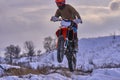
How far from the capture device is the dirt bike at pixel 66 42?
17891mm

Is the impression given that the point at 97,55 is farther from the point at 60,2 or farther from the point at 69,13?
the point at 60,2

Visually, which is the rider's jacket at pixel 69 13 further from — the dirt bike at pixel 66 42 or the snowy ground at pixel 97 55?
the snowy ground at pixel 97 55

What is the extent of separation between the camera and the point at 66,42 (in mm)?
18297

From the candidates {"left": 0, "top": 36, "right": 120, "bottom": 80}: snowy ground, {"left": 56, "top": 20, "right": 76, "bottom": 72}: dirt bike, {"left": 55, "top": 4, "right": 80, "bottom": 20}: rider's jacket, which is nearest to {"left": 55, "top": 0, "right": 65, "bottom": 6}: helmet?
{"left": 55, "top": 4, "right": 80, "bottom": 20}: rider's jacket

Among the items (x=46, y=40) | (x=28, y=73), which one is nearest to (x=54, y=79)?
(x=28, y=73)

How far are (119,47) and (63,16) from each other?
58.4 metres

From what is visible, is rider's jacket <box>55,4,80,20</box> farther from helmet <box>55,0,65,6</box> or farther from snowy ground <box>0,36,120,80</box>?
snowy ground <box>0,36,120,80</box>

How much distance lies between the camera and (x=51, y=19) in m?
18.8

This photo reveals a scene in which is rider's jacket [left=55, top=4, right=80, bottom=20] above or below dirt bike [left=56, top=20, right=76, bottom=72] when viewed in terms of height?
above

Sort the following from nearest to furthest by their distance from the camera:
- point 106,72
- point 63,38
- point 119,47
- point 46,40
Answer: point 106,72
point 63,38
point 119,47
point 46,40

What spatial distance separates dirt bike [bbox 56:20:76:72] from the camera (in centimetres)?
1789

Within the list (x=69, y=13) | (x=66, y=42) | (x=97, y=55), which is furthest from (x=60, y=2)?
(x=97, y=55)

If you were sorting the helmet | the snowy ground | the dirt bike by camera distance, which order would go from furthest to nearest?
the helmet, the dirt bike, the snowy ground

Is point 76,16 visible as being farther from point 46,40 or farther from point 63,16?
point 46,40
